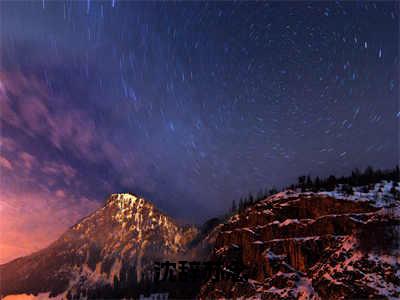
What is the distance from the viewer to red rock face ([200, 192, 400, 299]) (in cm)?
8144

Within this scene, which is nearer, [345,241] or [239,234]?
[345,241]

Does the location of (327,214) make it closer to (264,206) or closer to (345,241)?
(345,241)

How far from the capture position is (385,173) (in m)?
134

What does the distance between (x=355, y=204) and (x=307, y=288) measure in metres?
26.8

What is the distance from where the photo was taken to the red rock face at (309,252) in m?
81.4

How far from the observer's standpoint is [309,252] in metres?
102

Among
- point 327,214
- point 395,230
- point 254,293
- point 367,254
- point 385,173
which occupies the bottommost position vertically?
point 254,293

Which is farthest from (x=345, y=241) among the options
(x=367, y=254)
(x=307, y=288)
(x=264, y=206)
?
(x=264, y=206)

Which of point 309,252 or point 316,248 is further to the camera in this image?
point 309,252

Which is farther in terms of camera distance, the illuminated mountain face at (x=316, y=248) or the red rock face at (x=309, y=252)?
the illuminated mountain face at (x=316, y=248)

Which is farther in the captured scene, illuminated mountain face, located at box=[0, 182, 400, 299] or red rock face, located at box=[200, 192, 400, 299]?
illuminated mountain face, located at box=[0, 182, 400, 299]

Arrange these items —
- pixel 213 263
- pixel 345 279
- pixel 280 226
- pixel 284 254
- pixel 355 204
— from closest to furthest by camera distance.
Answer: pixel 213 263 < pixel 345 279 < pixel 355 204 < pixel 284 254 < pixel 280 226

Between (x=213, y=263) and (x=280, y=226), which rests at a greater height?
(x=280, y=226)

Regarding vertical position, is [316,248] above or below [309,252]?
above
